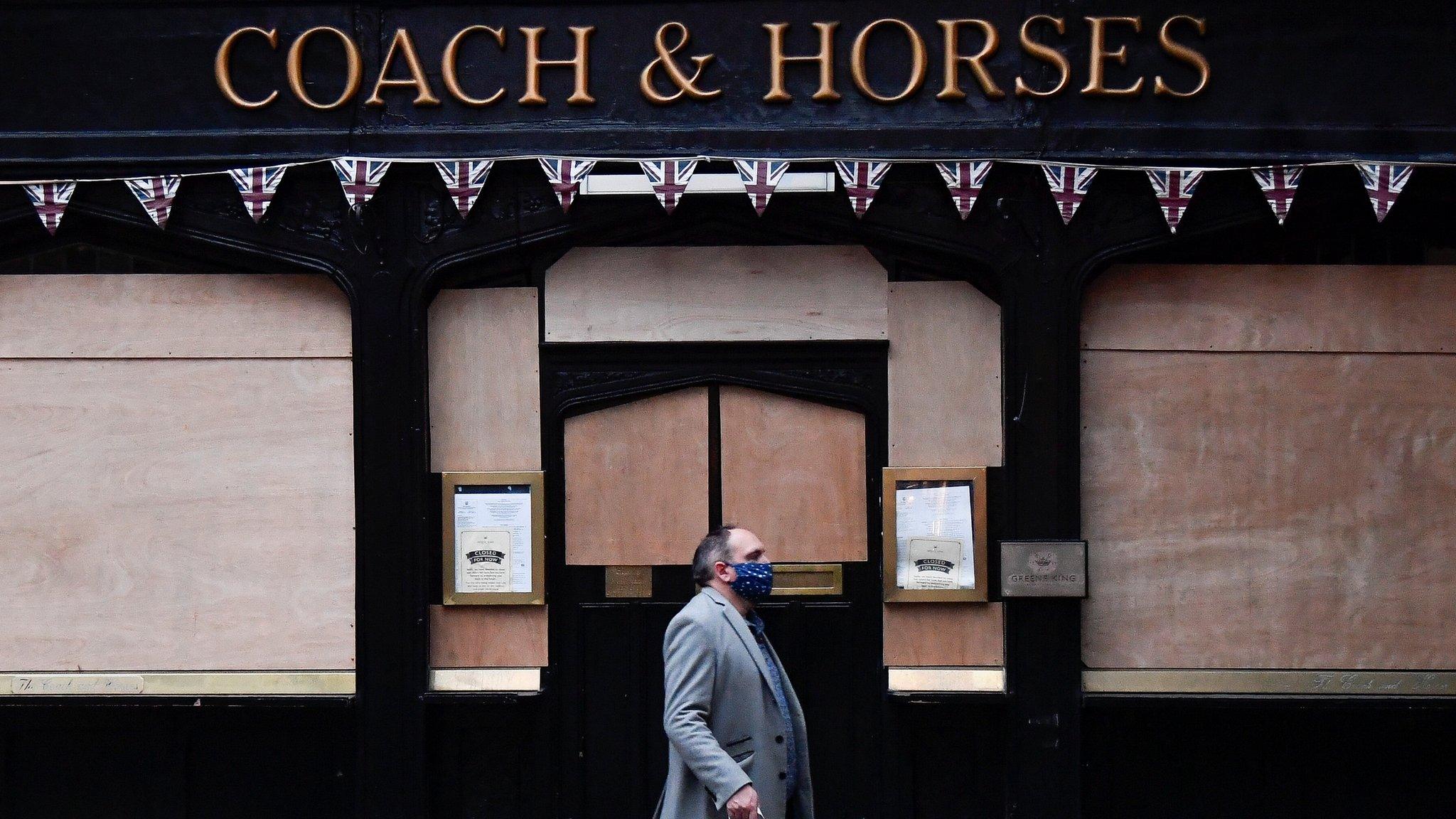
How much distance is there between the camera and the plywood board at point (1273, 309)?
6.12m

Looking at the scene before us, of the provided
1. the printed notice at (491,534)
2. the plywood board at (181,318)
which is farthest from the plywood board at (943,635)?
the plywood board at (181,318)

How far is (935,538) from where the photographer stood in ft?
20.1

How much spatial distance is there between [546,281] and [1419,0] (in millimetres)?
4271

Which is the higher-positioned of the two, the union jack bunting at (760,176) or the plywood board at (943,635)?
the union jack bunting at (760,176)

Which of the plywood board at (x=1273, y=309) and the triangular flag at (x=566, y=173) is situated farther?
the plywood board at (x=1273, y=309)

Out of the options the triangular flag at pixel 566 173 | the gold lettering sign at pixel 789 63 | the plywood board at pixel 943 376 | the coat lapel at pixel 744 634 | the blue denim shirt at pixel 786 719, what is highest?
the gold lettering sign at pixel 789 63

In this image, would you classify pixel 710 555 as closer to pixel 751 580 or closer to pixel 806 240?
pixel 751 580

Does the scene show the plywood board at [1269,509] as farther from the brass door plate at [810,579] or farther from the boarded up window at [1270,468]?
the brass door plate at [810,579]

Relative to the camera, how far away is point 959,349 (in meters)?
6.16

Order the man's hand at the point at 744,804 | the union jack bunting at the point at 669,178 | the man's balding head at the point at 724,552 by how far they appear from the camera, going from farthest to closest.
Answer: the union jack bunting at the point at 669,178 < the man's balding head at the point at 724,552 < the man's hand at the point at 744,804

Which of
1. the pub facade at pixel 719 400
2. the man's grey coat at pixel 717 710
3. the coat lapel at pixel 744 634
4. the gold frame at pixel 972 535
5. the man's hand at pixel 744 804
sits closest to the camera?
the man's hand at pixel 744 804

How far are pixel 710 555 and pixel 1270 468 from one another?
3.16 m

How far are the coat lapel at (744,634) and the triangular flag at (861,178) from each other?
2.33m

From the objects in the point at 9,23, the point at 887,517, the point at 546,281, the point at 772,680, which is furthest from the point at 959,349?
the point at 9,23
